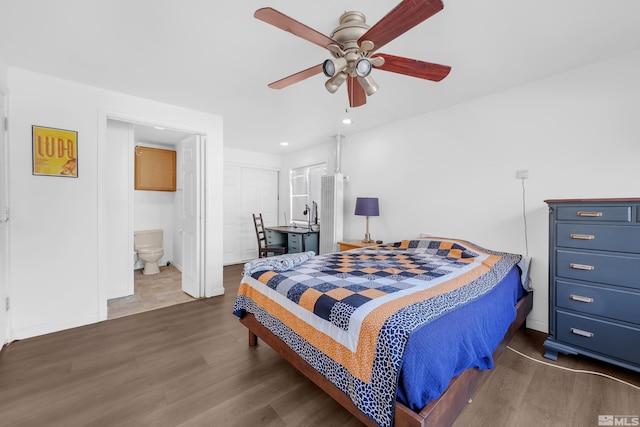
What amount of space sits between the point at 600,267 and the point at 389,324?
185cm

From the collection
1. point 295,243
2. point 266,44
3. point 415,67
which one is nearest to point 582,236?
point 415,67

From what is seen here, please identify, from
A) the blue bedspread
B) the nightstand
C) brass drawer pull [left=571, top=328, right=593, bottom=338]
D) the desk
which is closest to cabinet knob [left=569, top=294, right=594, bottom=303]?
brass drawer pull [left=571, top=328, right=593, bottom=338]

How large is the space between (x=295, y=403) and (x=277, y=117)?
3.22 metres

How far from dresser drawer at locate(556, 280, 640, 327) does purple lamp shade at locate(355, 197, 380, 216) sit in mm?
2087

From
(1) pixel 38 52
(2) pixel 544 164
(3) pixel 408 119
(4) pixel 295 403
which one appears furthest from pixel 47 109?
(2) pixel 544 164

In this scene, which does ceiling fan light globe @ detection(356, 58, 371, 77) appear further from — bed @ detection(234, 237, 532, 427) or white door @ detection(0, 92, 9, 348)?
white door @ detection(0, 92, 9, 348)

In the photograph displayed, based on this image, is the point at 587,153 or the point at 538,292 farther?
the point at 538,292

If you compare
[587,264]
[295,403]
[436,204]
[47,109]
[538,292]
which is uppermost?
[47,109]

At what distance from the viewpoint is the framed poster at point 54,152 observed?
2.43 m

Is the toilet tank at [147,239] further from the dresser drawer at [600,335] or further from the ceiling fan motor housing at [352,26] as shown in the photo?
the dresser drawer at [600,335]

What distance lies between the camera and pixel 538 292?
2.57m

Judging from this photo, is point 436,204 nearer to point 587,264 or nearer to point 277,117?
point 587,264

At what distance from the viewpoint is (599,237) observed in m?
1.90

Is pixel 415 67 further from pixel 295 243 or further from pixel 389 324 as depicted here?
pixel 295 243
